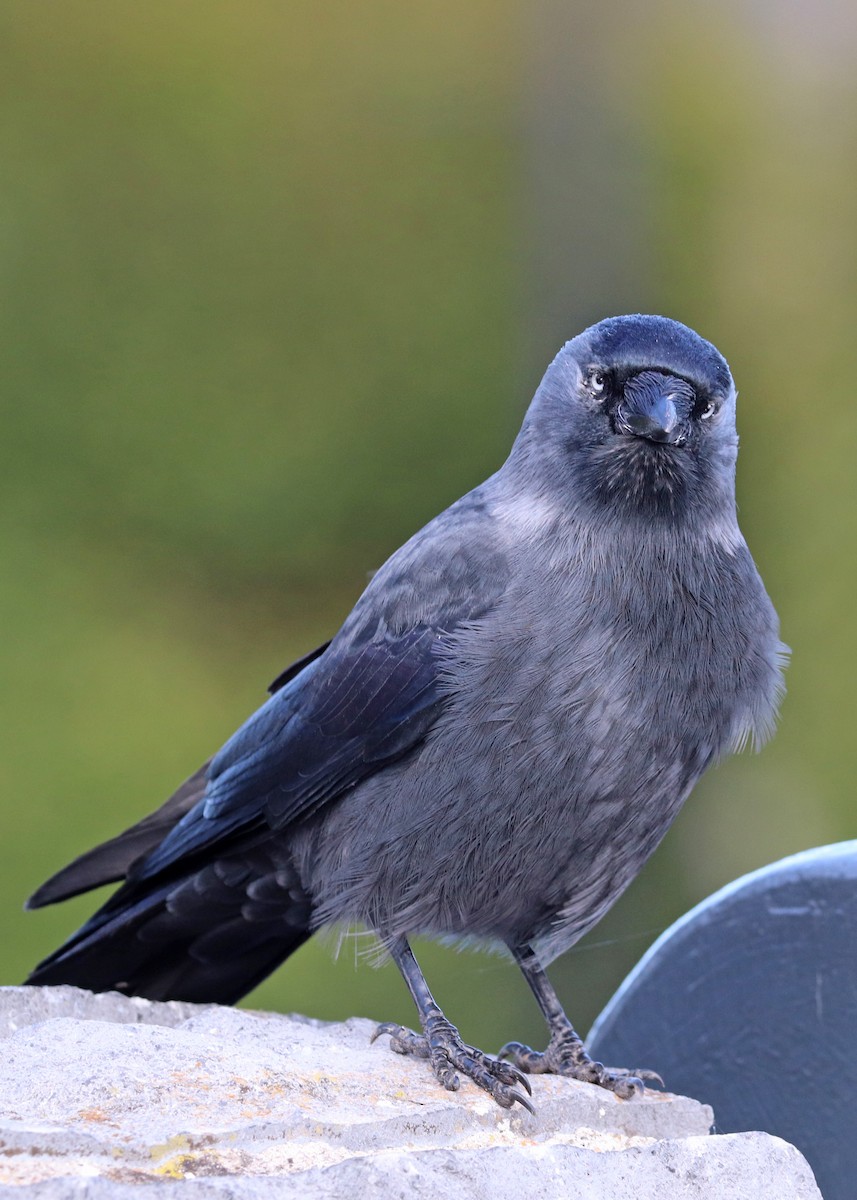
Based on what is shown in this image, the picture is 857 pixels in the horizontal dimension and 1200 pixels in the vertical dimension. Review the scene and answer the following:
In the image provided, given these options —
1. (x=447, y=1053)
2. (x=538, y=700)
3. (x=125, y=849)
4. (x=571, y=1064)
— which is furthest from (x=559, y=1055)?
(x=125, y=849)

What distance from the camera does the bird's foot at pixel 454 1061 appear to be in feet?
5.34

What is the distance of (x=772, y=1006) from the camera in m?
1.86

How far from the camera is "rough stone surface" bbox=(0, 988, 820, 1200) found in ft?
4.24

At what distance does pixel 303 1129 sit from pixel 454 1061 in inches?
14.1

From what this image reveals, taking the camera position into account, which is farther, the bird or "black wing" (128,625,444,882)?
"black wing" (128,625,444,882)

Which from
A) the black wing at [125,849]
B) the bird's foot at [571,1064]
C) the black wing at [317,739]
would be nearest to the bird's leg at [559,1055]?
the bird's foot at [571,1064]

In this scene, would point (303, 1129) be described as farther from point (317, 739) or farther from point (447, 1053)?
point (317, 739)

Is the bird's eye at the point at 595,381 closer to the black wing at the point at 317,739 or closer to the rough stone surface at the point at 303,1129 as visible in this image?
the black wing at the point at 317,739

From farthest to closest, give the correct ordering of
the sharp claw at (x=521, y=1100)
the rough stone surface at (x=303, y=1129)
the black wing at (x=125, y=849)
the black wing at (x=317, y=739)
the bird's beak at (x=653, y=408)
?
1. the black wing at (x=125, y=849)
2. the black wing at (x=317, y=739)
3. the bird's beak at (x=653, y=408)
4. the sharp claw at (x=521, y=1100)
5. the rough stone surface at (x=303, y=1129)

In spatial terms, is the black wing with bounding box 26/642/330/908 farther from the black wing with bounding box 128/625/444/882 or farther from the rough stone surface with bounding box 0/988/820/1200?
the rough stone surface with bounding box 0/988/820/1200

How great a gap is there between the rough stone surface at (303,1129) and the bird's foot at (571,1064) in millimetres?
57

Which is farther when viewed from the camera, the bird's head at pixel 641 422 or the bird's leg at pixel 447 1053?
the bird's head at pixel 641 422

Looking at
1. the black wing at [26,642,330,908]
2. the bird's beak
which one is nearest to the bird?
the bird's beak

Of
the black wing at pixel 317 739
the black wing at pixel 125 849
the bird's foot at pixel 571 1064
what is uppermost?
the black wing at pixel 317 739
